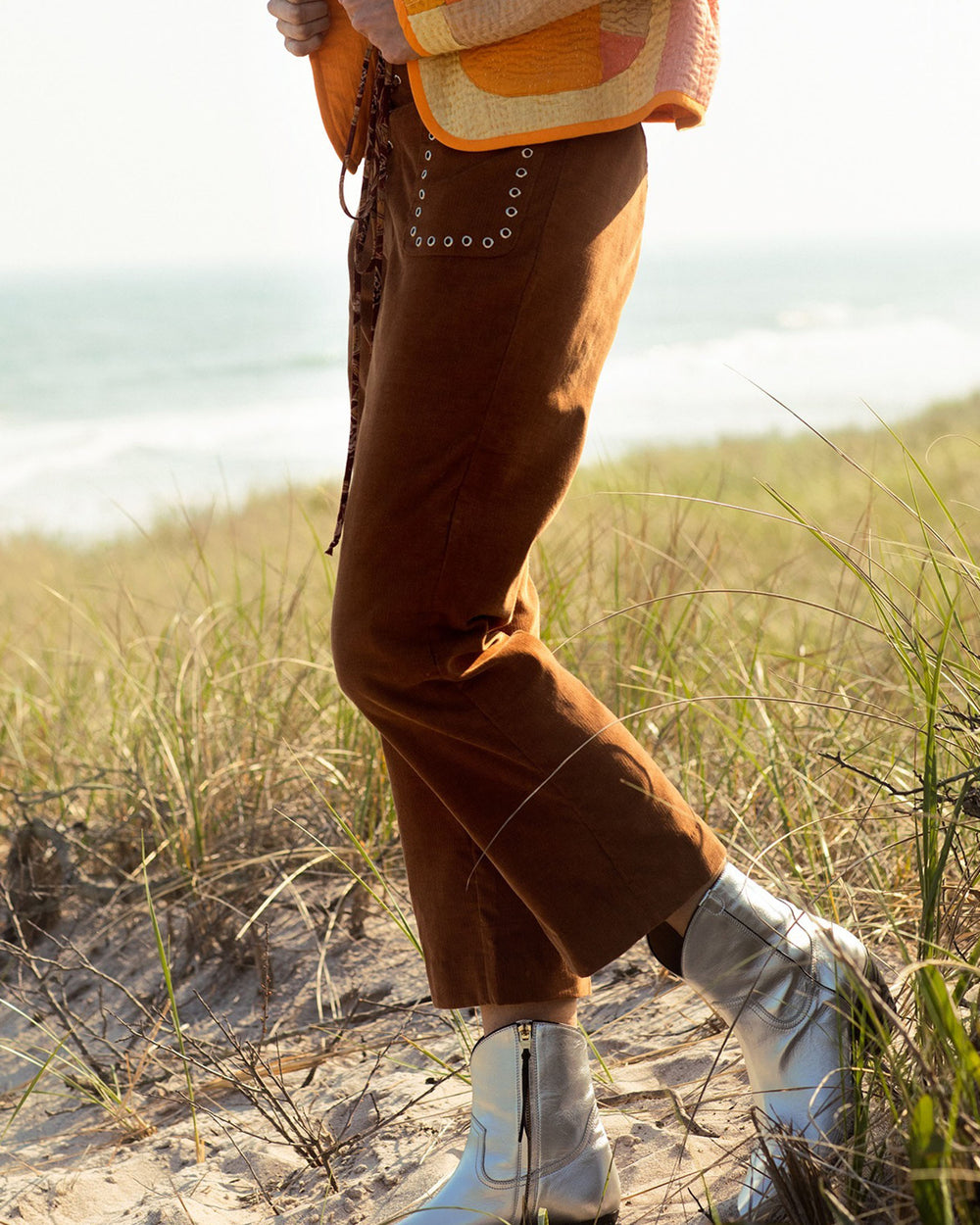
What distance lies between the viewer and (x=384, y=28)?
1.19m

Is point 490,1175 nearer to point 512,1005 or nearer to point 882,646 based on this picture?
point 512,1005

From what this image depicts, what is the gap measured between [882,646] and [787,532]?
11.2 ft

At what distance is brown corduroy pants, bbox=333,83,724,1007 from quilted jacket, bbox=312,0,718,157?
3 centimetres

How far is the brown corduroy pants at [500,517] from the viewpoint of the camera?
117cm

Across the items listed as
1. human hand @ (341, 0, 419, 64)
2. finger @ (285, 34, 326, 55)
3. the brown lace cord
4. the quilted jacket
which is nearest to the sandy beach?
the brown lace cord

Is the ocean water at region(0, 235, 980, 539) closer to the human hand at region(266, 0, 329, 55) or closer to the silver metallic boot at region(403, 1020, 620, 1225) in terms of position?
the human hand at region(266, 0, 329, 55)

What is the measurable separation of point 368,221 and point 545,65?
0.28 metres

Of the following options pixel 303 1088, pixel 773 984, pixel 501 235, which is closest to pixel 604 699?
pixel 303 1088

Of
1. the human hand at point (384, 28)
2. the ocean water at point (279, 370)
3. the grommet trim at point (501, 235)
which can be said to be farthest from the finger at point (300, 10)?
the ocean water at point (279, 370)

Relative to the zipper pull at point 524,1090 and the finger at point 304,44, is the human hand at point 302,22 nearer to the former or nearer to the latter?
the finger at point 304,44

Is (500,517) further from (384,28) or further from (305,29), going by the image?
(305,29)

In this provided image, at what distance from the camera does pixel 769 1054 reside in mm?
1287

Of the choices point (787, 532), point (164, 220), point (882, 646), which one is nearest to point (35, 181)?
point (164, 220)

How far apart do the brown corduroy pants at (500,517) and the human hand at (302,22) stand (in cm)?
21
